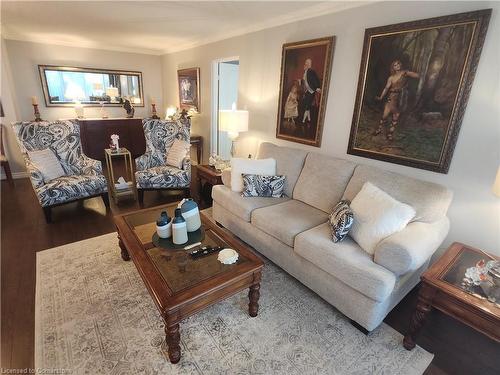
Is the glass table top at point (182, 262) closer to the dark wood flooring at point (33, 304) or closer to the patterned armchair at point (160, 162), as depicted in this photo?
the dark wood flooring at point (33, 304)

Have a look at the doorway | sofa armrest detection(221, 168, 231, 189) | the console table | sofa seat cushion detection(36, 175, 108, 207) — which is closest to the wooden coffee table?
sofa armrest detection(221, 168, 231, 189)

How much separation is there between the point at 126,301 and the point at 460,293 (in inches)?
82.6

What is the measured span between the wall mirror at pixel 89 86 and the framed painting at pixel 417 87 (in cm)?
497

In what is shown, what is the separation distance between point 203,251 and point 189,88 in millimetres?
3994

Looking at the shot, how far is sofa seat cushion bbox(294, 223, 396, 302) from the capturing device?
5.07ft

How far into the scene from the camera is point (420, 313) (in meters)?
1.51

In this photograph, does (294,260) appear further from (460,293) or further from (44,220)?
(44,220)

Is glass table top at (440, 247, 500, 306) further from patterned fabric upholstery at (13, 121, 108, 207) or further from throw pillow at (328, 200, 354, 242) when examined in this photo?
patterned fabric upholstery at (13, 121, 108, 207)

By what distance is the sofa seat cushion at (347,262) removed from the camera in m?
1.54

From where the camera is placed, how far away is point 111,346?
154cm

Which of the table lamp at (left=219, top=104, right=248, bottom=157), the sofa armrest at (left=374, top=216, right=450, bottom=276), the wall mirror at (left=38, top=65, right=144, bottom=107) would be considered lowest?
the sofa armrest at (left=374, top=216, right=450, bottom=276)

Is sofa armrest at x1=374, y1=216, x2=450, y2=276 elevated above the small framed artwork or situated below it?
below

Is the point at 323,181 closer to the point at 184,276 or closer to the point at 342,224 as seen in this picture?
the point at 342,224

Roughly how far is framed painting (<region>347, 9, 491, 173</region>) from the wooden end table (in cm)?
71
